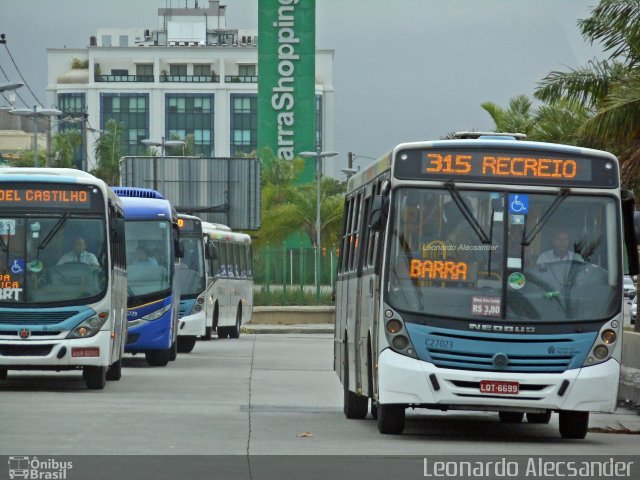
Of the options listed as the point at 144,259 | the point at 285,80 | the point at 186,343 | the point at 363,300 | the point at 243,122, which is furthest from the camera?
the point at 243,122

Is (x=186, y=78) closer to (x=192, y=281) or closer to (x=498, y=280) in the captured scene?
(x=192, y=281)

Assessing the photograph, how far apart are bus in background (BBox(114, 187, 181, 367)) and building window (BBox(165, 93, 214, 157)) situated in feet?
440

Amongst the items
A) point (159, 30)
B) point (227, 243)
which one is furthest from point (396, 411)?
point (159, 30)

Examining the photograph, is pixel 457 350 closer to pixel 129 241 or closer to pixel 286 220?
pixel 129 241

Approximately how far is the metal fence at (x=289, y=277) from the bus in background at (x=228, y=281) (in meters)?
9.06

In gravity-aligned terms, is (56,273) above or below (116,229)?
below

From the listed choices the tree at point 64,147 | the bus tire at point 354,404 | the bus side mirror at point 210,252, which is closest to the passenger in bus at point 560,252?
the bus tire at point 354,404

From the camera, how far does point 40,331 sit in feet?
71.1

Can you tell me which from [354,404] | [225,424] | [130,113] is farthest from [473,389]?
[130,113]

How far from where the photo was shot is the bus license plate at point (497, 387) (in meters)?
15.2

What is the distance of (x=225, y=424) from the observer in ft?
55.4

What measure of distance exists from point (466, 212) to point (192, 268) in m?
23.4

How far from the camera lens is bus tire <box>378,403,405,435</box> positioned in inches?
619
